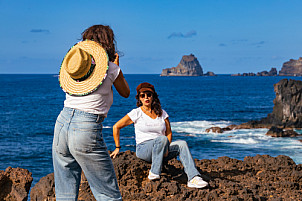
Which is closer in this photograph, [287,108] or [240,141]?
[240,141]

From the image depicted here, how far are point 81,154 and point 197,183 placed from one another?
2887 mm

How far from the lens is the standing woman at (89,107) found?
3.89 meters

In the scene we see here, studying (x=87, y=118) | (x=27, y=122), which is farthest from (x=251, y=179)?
(x=27, y=122)

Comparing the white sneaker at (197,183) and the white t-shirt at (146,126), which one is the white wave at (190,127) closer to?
the white t-shirt at (146,126)

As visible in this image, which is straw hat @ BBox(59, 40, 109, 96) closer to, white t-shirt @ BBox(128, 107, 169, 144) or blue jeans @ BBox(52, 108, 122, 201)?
blue jeans @ BBox(52, 108, 122, 201)

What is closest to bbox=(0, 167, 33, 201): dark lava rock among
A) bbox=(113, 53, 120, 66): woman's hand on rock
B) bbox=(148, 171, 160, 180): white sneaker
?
bbox=(148, 171, 160, 180): white sneaker

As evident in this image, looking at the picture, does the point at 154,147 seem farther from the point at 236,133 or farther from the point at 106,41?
the point at 236,133

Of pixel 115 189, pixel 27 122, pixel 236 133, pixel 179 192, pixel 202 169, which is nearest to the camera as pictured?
pixel 115 189

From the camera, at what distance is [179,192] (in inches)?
245

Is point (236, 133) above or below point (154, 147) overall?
below

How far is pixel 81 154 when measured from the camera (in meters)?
3.91

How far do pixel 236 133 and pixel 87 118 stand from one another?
39.0m

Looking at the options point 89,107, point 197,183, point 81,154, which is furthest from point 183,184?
point 89,107

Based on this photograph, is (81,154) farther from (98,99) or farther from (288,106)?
(288,106)
